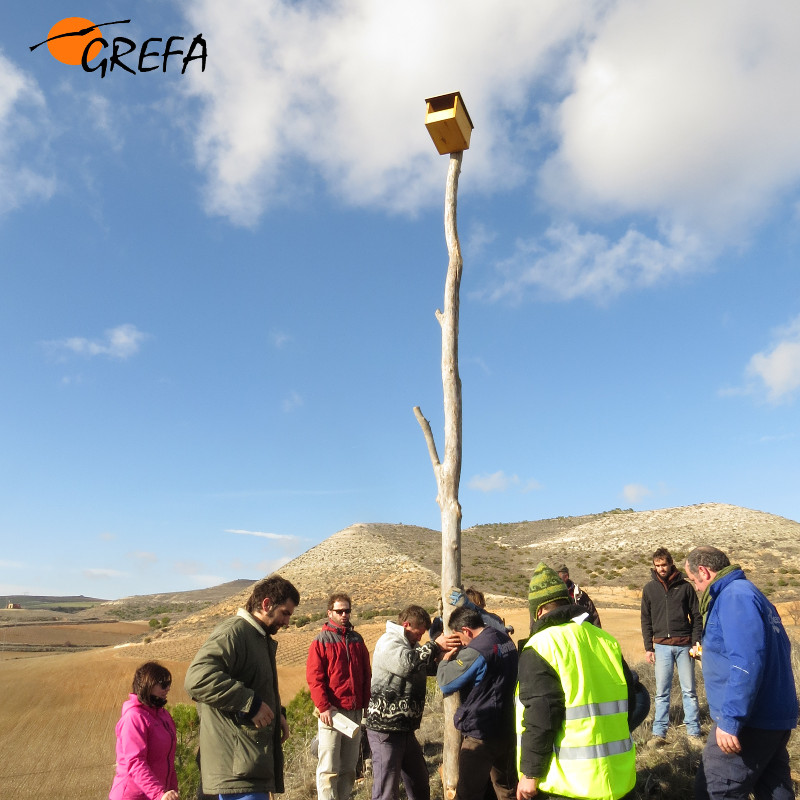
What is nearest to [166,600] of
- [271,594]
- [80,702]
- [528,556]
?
[528,556]

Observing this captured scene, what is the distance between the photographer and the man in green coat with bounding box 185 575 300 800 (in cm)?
344

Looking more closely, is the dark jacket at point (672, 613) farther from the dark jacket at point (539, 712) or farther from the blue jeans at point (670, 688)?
the dark jacket at point (539, 712)

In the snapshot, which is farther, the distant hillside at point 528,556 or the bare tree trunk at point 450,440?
the distant hillside at point 528,556

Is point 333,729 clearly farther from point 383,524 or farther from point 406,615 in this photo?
point 383,524

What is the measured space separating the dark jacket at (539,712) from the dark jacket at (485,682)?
2.96 feet

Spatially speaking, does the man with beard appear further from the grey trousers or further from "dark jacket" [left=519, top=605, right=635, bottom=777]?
"dark jacket" [left=519, top=605, right=635, bottom=777]

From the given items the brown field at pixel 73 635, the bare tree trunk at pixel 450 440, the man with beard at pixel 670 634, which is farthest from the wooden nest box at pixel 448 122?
the brown field at pixel 73 635

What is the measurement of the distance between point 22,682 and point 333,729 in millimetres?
20909

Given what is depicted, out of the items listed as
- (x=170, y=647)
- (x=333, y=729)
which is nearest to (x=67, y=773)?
(x=333, y=729)

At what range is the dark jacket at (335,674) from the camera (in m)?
5.28

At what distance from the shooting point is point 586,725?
115 inches

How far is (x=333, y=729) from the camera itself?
17.2 feet

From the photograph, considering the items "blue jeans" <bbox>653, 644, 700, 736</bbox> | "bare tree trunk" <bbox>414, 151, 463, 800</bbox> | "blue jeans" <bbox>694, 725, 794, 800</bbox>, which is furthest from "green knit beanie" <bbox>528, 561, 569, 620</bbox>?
"blue jeans" <bbox>653, 644, 700, 736</bbox>

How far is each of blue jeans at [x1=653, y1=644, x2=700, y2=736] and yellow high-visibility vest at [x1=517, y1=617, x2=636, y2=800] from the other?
11.4 feet
